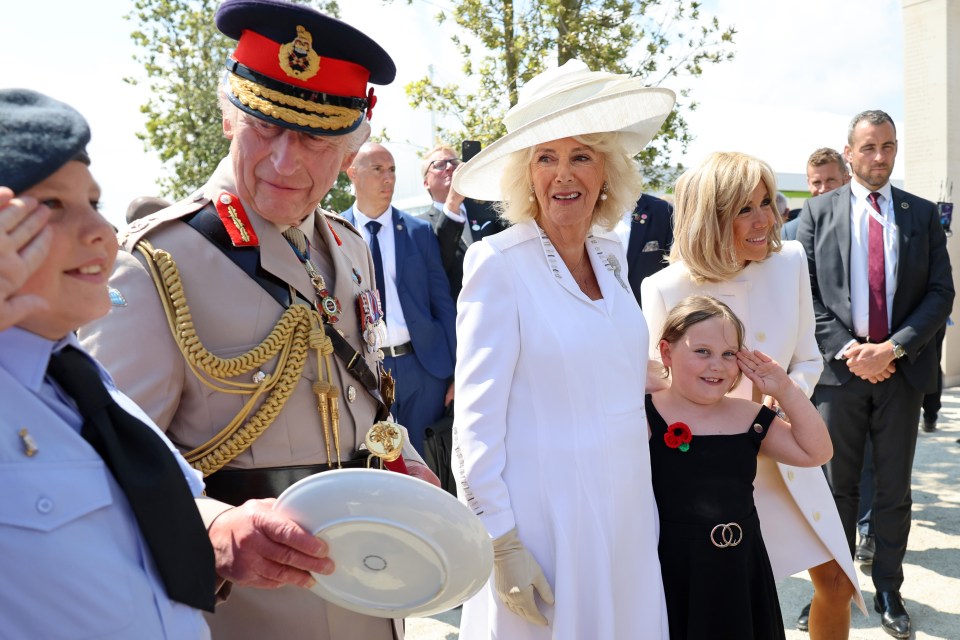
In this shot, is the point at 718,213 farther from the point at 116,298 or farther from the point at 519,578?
the point at 116,298

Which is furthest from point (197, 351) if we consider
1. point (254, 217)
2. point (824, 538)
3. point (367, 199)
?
point (367, 199)

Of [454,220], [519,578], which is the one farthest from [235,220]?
[454,220]

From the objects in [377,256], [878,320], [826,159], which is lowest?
[878,320]

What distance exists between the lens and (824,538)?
297 centimetres

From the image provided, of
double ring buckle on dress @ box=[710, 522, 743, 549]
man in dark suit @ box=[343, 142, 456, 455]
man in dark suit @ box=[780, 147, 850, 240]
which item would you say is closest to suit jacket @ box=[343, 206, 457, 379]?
man in dark suit @ box=[343, 142, 456, 455]

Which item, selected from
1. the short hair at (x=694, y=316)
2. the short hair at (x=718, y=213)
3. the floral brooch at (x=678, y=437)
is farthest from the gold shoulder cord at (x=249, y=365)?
the short hair at (x=718, y=213)

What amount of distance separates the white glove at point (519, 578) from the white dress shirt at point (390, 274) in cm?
265

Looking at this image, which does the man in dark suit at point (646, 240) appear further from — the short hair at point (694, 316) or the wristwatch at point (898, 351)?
the short hair at point (694, 316)

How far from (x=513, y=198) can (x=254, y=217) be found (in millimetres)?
1170

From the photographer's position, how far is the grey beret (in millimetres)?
1006

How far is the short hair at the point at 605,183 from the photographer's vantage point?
9.19 ft

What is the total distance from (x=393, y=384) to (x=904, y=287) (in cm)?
351

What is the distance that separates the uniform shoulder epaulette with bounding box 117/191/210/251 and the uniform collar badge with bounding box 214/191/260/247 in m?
0.04

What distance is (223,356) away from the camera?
1735mm
